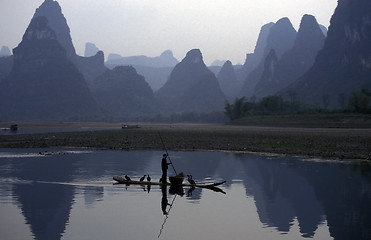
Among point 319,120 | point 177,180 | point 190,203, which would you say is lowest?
point 190,203

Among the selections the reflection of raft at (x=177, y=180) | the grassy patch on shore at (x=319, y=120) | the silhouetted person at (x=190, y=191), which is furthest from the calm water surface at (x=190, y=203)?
the grassy patch on shore at (x=319, y=120)

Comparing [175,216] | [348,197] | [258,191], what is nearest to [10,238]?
[175,216]

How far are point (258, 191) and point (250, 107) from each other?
134 metres

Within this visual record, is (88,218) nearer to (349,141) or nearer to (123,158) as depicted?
(123,158)

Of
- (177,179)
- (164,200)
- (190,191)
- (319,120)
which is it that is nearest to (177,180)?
(177,179)

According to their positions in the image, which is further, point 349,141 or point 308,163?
point 349,141

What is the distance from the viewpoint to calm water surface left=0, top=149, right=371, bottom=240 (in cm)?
1662

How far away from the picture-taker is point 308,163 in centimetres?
3856

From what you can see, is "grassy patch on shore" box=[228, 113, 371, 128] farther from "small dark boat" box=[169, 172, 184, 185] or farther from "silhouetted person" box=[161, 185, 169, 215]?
"silhouetted person" box=[161, 185, 169, 215]

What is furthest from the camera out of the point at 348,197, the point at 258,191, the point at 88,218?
the point at 258,191

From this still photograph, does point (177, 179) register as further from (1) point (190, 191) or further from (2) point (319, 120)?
(2) point (319, 120)

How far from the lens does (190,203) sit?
Result: 22.2m

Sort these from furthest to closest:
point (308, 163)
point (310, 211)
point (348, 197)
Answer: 1. point (308, 163)
2. point (348, 197)
3. point (310, 211)

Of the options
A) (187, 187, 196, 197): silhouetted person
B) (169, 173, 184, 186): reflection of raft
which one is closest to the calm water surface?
(187, 187, 196, 197): silhouetted person
